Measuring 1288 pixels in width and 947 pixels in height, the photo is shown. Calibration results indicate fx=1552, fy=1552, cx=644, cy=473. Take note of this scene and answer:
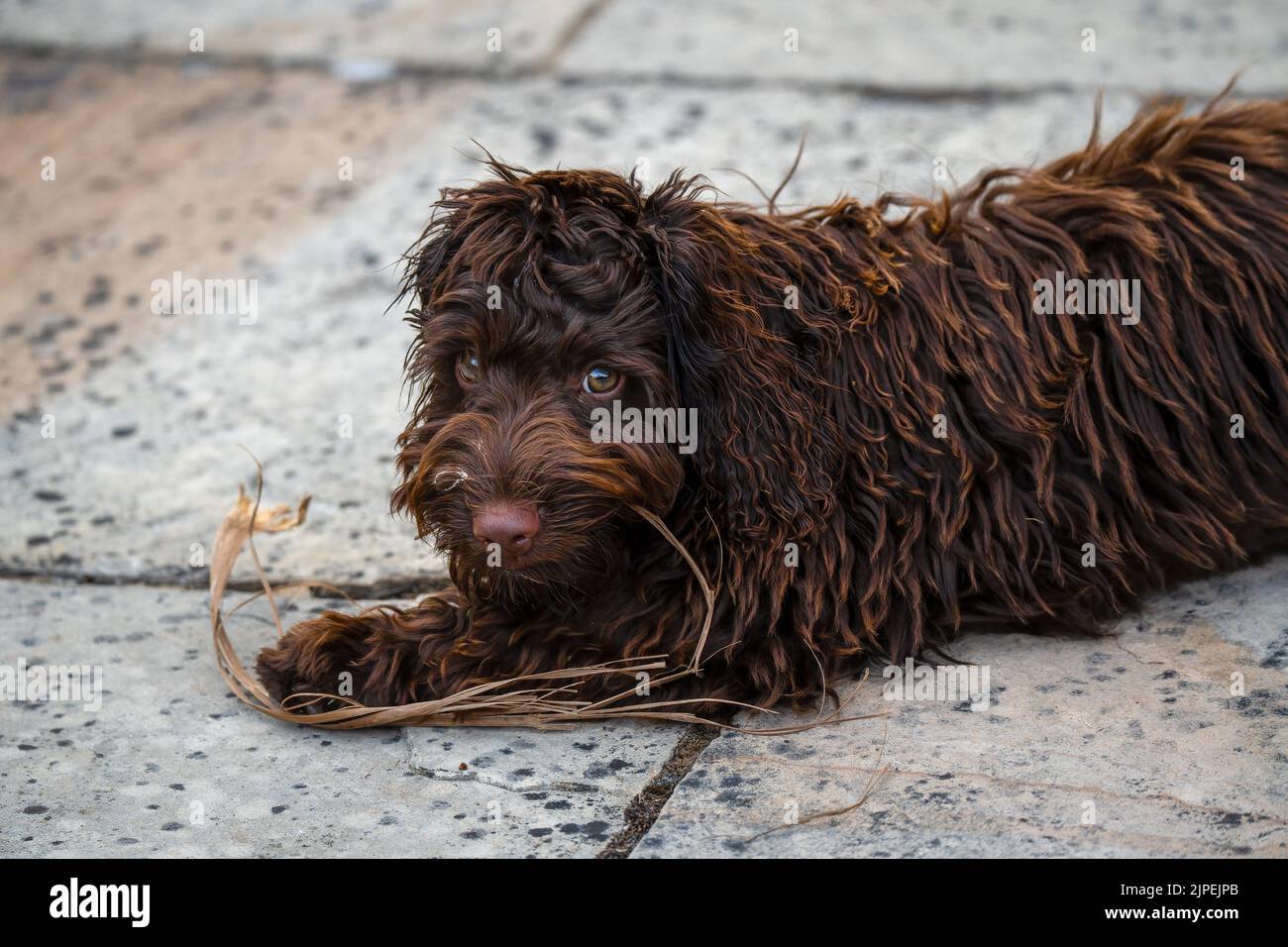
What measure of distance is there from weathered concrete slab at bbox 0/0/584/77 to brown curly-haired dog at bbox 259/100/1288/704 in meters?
4.47

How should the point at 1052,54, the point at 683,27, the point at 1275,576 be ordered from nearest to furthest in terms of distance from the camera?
the point at 1275,576 < the point at 1052,54 < the point at 683,27

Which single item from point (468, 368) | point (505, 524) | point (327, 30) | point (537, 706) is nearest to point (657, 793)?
point (537, 706)

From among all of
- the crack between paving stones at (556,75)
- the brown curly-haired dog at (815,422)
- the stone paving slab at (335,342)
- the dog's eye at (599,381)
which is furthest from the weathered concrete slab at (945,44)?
the dog's eye at (599,381)

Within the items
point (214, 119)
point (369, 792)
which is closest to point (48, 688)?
point (369, 792)

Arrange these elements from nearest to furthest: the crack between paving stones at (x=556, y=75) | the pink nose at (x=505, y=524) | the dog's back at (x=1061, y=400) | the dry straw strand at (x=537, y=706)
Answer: the pink nose at (x=505, y=524) < the dry straw strand at (x=537, y=706) < the dog's back at (x=1061, y=400) < the crack between paving stones at (x=556, y=75)

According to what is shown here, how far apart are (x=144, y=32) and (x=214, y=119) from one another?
3.94 ft

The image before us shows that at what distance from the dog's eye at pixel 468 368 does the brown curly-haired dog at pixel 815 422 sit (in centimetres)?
1

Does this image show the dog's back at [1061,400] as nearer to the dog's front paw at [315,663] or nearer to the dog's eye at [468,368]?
the dog's eye at [468,368]

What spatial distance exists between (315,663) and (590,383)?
1103mm

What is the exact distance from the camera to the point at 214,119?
8.08 meters

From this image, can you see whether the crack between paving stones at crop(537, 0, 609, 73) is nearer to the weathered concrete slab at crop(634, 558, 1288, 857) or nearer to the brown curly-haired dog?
the brown curly-haired dog

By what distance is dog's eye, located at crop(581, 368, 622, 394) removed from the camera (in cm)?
378

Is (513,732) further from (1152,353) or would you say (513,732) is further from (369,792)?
(1152,353)

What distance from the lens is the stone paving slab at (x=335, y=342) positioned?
526cm
